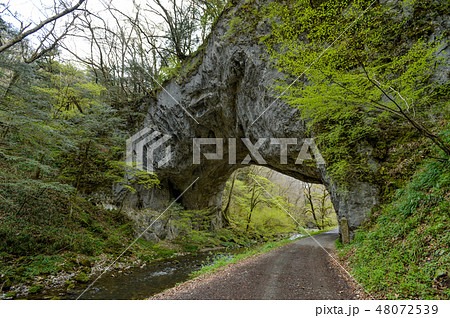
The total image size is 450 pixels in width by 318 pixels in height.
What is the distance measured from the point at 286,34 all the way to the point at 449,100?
5.81 metres

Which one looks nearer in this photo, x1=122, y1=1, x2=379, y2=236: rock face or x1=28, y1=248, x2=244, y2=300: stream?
x1=28, y1=248, x2=244, y2=300: stream

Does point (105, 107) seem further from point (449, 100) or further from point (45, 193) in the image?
point (449, 100)

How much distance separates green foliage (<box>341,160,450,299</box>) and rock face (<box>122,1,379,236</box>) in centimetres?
233

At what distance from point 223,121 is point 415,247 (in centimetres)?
1073

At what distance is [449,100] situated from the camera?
4.93 meters

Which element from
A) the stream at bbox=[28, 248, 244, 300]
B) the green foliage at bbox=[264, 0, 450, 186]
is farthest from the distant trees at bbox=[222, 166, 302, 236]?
the green foliage at bbox=[264, 0, 450, 186]

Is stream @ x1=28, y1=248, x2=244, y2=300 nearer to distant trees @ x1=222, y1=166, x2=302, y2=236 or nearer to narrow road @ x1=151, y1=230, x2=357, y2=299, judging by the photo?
narrow road @ x1=151, y1=230, x2=357, y2=299

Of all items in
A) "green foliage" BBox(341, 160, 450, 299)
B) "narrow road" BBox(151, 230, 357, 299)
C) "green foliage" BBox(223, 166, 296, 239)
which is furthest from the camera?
"green foliage" BBox(223, 166, 296, 239)

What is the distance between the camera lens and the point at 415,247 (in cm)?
353

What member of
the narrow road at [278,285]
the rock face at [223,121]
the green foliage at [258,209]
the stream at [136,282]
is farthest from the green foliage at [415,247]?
the green foliage at [258,209]

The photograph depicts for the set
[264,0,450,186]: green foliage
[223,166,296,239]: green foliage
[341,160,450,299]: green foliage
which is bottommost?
[223,166,296,239]: green foliage

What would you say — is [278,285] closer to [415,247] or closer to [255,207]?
[415,247]

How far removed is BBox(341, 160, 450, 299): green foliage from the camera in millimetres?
2980

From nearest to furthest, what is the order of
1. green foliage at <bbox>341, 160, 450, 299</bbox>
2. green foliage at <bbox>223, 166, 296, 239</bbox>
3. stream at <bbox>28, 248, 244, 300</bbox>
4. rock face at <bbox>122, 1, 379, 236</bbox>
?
green foliage at <bbox>341, 160, 450, 299</bbox> < stream at <bbox>28, 248, 244, 300</bbox> < rock face at <bbox>122, 1, 379, 236</bbox> < green foliage at <bbox>223, 166, 296, 239</bbox>
